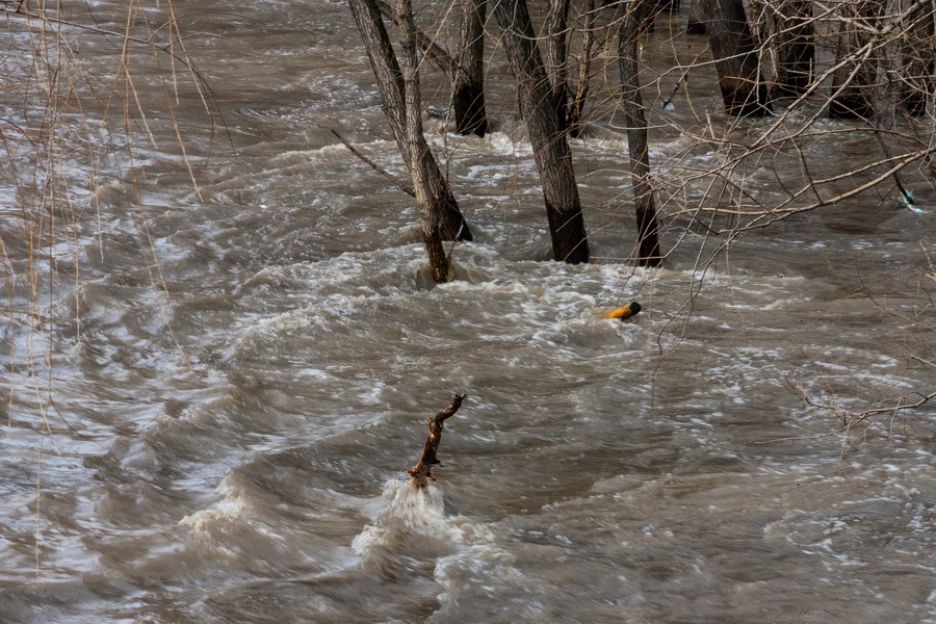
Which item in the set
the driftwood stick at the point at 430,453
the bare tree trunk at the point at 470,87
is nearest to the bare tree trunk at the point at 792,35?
the driftwood stick at the point at 430,453

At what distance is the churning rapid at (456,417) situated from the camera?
12.3ft

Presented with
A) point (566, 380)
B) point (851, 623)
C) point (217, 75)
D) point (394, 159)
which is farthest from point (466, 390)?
point (217, 75)

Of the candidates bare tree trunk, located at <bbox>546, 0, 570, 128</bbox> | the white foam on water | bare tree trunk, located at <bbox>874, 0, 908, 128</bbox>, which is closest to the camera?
bare tree trunk, located at <bbox>874, 0, 908, 128</bbox>

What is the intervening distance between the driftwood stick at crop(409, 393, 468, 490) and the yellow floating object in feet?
8.10

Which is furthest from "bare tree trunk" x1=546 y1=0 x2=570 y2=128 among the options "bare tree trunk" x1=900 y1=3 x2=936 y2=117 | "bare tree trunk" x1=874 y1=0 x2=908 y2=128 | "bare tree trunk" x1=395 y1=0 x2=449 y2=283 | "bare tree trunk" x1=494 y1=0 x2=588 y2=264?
"bare tree trunk" x1=900 y1=3 x2=936 y2=117

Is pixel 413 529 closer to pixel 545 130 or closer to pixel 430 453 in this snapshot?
pixel 430 453

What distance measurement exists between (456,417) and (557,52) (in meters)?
2.85

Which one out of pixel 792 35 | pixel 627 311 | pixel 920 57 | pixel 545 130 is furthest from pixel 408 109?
pixel 792 35

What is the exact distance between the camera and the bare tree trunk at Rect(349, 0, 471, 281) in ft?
21.0

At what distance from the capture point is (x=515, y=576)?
3814 mm

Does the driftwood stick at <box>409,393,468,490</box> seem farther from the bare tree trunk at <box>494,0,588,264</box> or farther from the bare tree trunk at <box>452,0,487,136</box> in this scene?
the bare tree trunk at <box>452,0,487,136</box>

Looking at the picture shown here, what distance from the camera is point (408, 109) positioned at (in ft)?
21.8

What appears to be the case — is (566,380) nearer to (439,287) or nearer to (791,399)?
(791,399)

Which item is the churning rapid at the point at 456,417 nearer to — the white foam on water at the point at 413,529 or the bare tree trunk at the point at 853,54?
the white foam on water at the point at 413,529
